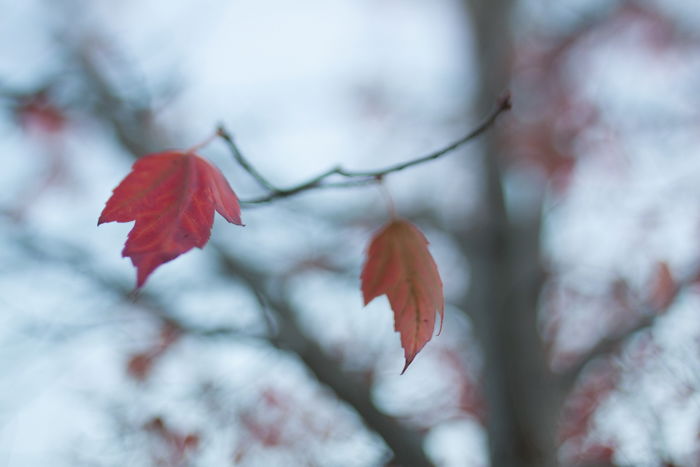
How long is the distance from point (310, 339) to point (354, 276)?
1.05m

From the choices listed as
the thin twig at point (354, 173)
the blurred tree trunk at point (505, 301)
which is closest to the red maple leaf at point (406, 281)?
the thin twig at point (354, 173)

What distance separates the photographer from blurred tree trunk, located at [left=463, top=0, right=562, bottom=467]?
89.9 inches

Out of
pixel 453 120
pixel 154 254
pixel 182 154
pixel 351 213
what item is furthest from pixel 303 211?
pixel 154 254

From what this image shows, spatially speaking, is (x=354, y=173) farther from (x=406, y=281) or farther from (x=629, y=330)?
(x=629, y=330)

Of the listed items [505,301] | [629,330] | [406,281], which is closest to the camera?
[406,281]

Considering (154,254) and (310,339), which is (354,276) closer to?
(310,339)

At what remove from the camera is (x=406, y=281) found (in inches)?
41.0

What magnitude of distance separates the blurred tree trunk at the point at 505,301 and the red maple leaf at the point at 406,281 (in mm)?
1470

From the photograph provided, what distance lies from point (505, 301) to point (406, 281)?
170 centimetres

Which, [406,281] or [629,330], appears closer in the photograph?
[406,281]

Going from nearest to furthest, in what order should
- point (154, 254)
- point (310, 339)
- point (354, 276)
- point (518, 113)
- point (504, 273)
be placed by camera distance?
point (154, 254)
point (310, 339)
point (504, 273)
point (354, 276)
point (518, 113)

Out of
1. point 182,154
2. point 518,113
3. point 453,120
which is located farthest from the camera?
point 453,120

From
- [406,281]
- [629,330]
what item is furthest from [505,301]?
[406,281]

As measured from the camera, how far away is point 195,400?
244 centimetres
